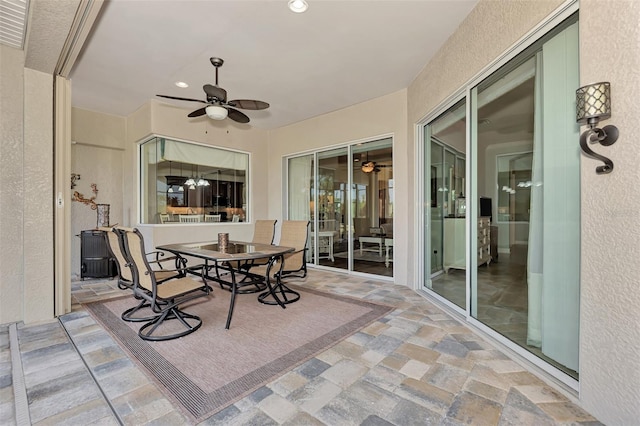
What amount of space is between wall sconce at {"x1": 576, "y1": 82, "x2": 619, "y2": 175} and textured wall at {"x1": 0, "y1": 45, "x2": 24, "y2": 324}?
15.1 feet

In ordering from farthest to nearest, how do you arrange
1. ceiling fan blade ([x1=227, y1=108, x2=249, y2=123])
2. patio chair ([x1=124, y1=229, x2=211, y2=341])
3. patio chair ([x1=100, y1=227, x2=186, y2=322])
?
ceiling fan blade ([x1=227, y1=108, x2=249, y2=123]), patio chair ([x1=100, y1=227, x2=186, y2=322]), patio chair ([x1=124, y1=229, x2=211, y2=341])

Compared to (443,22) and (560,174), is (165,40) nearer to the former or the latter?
(443,22)

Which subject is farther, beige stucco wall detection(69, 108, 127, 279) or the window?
the window

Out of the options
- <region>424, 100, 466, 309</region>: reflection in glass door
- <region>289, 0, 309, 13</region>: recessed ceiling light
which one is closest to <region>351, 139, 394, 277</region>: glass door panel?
<region>424, 100, 466, 309</region>: reflection in glass door

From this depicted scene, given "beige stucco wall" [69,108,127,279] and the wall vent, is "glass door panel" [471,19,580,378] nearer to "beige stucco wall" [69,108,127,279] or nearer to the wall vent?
the wall vent

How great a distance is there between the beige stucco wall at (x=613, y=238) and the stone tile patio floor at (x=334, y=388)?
23 cm

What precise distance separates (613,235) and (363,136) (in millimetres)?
3819

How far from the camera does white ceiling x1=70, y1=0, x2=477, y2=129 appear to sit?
264cm

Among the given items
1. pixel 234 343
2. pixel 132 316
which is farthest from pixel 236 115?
pixel 234 343

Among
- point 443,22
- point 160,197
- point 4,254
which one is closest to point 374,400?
point 443,22

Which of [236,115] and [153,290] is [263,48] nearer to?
[236,115]

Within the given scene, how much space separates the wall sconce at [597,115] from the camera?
1.47m

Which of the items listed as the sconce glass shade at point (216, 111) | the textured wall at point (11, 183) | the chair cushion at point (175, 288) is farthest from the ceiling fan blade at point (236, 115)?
the chair cushion at point (175, 288)

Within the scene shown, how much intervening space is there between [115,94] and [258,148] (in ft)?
8.77
